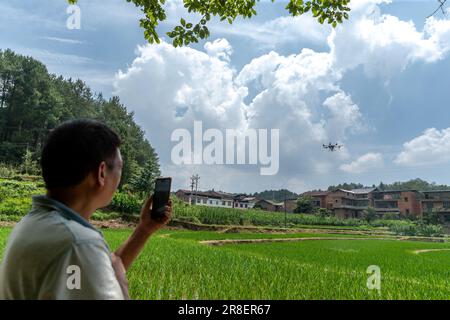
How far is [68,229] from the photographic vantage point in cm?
90

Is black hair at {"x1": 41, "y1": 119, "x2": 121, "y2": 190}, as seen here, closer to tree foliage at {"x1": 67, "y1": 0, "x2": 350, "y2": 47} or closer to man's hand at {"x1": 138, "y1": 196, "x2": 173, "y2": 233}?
man's hand at {"x1": 138, "y1": 196, "x2": 173, "y2": 233}

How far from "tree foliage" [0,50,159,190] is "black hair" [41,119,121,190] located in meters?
28.1

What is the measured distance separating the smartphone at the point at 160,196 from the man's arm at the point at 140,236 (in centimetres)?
2

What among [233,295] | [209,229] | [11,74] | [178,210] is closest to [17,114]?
[11,74]

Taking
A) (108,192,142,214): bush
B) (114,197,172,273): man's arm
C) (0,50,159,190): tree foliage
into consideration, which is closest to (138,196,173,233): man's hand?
(114,197,172,273): man's arm

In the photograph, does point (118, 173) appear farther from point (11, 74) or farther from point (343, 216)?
point (343, 216)

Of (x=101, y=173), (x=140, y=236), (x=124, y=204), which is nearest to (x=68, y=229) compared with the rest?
(x=101, y=173)

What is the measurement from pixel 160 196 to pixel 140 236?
0.23 m

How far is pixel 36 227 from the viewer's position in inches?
37.1

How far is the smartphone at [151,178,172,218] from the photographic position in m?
1.69

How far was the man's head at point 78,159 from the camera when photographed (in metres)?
1.06

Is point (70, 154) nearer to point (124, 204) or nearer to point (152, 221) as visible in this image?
point (152, 221)
